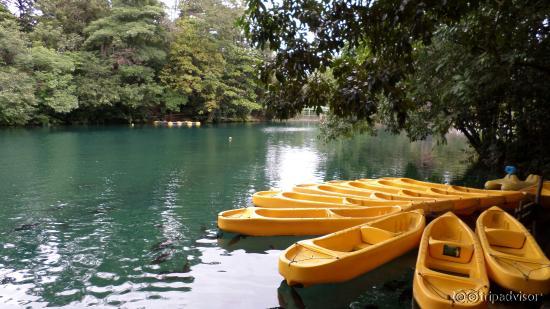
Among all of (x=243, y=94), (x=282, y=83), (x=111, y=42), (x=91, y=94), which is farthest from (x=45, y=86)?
(x=282, y=83)

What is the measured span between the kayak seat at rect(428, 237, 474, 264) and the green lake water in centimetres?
70

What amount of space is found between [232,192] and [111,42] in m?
31.6

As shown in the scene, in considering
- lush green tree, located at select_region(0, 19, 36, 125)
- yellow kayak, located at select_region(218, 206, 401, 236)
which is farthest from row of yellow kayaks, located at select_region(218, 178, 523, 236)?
lush green tree, located at select_region(0, 19, 36, 125)

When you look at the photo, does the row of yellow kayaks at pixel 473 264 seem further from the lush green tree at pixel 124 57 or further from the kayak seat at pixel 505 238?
the lush green tree at pixel 124 57

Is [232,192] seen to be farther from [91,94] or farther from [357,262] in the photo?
[91,94]

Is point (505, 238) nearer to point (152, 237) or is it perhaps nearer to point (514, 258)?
point (514, 258)

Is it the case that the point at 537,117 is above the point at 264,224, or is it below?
above

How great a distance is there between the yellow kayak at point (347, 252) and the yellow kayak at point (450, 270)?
481mm

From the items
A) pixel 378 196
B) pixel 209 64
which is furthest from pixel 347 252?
pixel 209 64

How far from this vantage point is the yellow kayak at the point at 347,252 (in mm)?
5492

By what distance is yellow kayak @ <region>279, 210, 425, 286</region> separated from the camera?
5492mm

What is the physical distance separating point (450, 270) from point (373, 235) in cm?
141

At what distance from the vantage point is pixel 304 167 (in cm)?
1845

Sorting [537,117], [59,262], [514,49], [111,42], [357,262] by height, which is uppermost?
[111,42]
